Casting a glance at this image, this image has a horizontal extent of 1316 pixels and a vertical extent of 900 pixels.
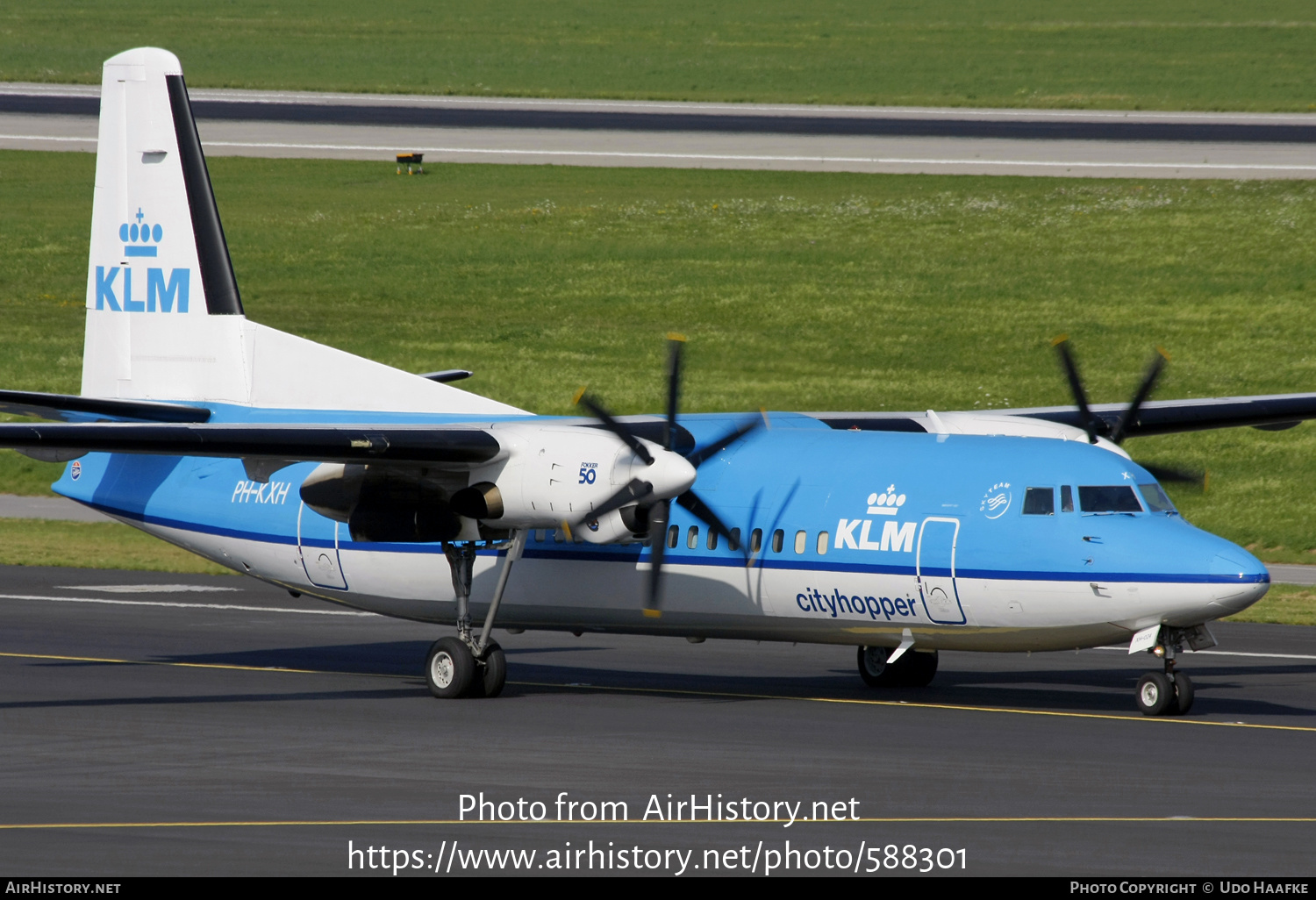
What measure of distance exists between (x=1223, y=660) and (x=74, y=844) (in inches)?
651

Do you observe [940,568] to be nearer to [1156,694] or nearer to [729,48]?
[1156,694]

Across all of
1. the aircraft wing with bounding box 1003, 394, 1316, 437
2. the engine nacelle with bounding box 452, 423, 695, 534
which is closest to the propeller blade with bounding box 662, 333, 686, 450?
the engine nacelle with bounding box 452, 423, 695, 534

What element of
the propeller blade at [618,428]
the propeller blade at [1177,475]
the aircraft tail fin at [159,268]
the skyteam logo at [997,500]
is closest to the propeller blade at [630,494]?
the propeller blade at [618,428]

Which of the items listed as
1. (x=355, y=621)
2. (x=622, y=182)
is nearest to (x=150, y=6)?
(x=622, y=182)

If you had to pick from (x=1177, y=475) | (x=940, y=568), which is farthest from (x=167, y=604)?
(x=1177, y=475)

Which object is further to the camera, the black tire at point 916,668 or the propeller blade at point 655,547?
the black tire at point 916,668

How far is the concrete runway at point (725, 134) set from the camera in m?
56.4

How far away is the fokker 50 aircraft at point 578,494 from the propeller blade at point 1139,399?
0.17ft

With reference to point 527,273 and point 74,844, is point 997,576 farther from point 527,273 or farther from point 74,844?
point 527,273

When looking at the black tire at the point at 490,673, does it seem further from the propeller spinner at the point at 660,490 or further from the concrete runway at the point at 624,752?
the propeller spinner at the point at 660,490

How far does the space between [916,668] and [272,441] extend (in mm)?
7970

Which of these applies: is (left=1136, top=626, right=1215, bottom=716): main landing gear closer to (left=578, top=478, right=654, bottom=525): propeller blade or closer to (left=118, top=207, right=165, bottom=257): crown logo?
(left=578, top=478, right=654, bottom=525): propeller blade

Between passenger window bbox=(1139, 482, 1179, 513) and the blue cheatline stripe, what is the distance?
1161mm

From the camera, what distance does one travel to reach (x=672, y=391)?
19562 millimetres
